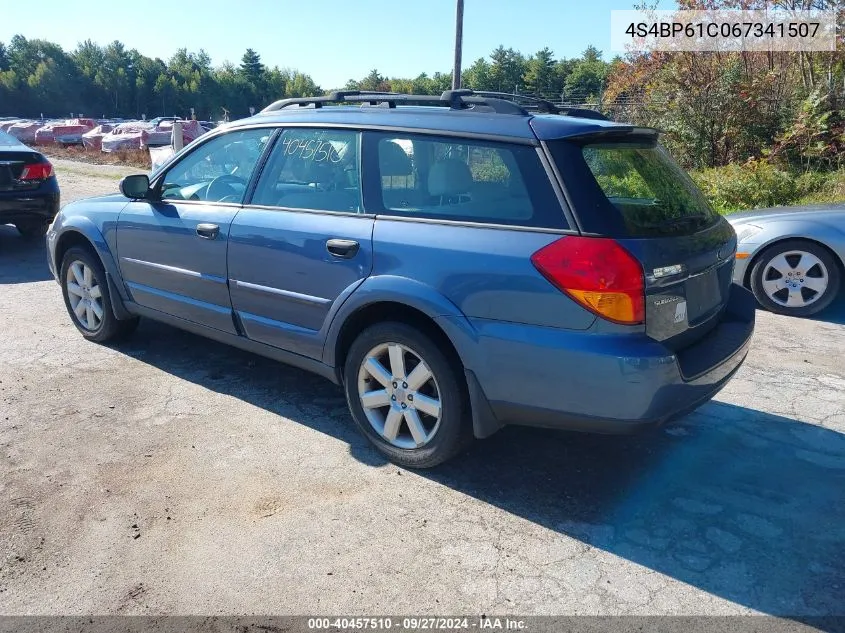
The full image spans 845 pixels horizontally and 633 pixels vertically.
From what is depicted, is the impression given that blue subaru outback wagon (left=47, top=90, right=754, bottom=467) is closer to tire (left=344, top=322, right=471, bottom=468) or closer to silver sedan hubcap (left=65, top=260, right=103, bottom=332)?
tire (left=344, top=322, right=471, bottom=468)

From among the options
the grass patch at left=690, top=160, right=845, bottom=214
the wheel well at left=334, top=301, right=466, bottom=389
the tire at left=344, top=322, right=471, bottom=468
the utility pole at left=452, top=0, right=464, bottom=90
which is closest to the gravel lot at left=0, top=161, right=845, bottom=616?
the tire at left=344, top=322, right=471, bottom=468

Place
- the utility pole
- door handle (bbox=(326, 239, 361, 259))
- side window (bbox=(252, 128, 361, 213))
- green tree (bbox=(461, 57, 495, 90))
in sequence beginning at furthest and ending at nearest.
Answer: green tree (bbox=(461, 57, 495, 90)), the utility pole, side window (bbox=(252, 128, 361, 213)), door handle (bbox=(326, 239, 361, 259))

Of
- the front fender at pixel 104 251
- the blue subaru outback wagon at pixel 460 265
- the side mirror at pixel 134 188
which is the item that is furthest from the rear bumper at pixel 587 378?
the front fender at pixel 104 251

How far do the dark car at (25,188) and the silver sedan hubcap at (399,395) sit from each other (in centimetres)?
698

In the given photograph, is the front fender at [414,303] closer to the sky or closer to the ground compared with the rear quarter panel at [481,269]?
closer to the ground

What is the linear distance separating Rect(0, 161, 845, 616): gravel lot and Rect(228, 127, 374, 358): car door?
620 millimetres

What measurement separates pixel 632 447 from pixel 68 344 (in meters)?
4.20

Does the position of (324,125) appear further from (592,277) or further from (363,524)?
(363,524)

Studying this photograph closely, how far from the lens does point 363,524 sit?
9.84 feet

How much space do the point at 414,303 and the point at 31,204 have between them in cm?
740

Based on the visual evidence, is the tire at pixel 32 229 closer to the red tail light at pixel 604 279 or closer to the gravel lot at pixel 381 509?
the gravel lot at pixel 381 509

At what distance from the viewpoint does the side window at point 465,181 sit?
9.77ft

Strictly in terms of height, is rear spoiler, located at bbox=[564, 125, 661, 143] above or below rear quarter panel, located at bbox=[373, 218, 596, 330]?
above

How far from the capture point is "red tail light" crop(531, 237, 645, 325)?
2744 millimetres
